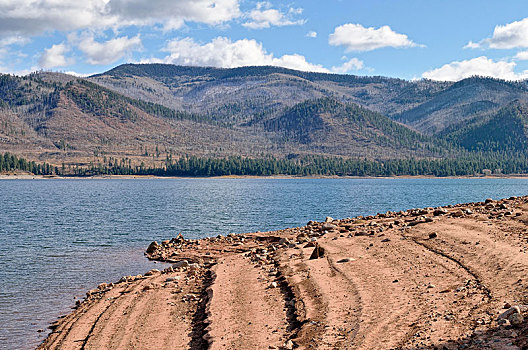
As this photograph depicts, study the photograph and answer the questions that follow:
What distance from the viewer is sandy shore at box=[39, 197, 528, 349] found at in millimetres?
16125

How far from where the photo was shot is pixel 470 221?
101 feet

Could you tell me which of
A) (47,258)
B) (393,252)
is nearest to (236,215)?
(47,258)

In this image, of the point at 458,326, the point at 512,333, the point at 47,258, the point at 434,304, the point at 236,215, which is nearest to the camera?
the point at 512,333

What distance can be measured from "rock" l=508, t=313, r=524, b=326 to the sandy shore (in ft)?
0.10

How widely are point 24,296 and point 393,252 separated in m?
22.1

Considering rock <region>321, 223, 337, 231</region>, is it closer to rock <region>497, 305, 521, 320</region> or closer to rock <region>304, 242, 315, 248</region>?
rock <region>304, 242, 315, 248</region>

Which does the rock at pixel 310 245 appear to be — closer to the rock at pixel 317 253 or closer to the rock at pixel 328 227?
the rock at pixel 317 253

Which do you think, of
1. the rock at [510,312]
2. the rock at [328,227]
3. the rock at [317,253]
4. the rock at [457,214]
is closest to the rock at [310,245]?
the rock at [317,253]

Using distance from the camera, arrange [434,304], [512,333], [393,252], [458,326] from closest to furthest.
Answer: [512,333]
[458,326]
[434,304]
[393,252]

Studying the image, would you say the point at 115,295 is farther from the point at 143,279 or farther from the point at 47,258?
the point at 47,258

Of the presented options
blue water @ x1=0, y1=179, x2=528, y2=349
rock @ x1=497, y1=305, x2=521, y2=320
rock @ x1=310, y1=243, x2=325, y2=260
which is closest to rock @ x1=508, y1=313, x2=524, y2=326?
rock @ x1=497, y1=305, x2=521, y2=320

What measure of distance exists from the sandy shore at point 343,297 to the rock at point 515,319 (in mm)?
32

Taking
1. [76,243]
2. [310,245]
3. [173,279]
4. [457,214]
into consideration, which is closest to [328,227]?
[310,245]

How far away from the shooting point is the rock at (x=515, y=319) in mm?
14648
